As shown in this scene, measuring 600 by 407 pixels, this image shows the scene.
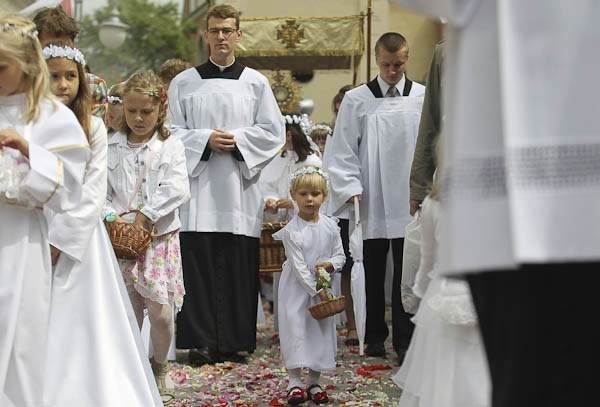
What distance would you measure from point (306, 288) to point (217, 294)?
179cm

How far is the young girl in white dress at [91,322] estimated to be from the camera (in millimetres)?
5047

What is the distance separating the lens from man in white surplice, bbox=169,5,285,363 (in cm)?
840

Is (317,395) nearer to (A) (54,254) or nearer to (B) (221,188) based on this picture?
(A) (54,254)

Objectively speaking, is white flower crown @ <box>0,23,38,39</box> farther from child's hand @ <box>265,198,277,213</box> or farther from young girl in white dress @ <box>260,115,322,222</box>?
young girl in white dress @ <box>260,115,322,222</box>

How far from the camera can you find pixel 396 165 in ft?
28.0

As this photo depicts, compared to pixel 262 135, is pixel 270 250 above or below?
below

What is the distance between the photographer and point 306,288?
6871 millimetres

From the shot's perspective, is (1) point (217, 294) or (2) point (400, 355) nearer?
(2) point (400, 355)

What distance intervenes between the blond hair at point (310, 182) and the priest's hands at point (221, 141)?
1120 millimetres

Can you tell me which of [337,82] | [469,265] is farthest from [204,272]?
[337,82]

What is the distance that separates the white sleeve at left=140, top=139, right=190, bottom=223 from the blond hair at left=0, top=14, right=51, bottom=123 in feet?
5.63

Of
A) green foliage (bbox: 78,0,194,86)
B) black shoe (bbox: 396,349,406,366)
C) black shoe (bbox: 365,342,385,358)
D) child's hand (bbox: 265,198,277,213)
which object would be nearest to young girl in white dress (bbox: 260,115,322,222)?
child's hand (bbox: 265,198,277,213)

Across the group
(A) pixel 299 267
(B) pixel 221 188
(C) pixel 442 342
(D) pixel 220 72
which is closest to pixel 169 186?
(A) pixel 299 267

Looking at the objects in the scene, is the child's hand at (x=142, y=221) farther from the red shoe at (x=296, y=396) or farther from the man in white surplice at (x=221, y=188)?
the man in white surplice at (x=221, y=188)
